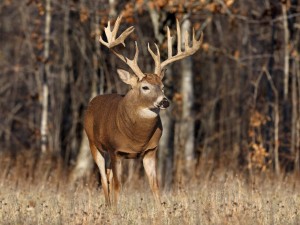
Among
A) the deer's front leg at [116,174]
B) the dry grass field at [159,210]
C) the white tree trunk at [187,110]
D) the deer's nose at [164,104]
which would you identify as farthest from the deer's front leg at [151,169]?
the white tree trunk at [187,110]

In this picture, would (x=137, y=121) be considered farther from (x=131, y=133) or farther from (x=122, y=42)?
(x=122, y=42)

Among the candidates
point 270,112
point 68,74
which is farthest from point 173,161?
point 68,74

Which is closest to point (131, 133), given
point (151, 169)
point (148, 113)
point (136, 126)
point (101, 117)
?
point (136, 126)

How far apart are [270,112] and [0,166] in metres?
5.96

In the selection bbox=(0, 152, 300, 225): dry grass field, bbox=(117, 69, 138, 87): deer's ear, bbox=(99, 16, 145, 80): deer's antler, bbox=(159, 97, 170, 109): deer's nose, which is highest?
bbox=(99, 16, 145, 80): deer's antler

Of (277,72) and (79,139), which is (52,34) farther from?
(277,72)

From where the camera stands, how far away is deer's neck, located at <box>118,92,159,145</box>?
910cm

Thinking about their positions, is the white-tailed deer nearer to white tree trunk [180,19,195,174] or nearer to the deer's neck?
the deer's neck

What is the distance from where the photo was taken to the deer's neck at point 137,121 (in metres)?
9.10

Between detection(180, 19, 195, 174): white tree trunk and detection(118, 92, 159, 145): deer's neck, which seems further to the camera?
detection(180, 19, 195, 174): white tree trunk

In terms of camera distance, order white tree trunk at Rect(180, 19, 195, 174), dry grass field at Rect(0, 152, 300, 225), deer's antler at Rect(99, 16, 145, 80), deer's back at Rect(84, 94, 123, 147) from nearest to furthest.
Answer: dry grass field at Rect(0, 152, 300, 225), deer's antler at Rect(99, 16, 145, 80), deer's back at Rect(84, 94, 123, 147), white tree trunk at Rect(180, 19, 195, 174)

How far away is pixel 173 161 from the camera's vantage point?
16.0 metres

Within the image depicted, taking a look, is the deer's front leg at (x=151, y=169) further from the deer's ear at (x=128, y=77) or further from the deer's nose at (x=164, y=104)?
the deer's ear at (x=128, y=77)

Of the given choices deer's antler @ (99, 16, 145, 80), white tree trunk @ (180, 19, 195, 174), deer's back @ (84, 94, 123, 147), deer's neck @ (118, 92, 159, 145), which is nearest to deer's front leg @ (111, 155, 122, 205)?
deer's neck @ (118, 92, 159, 145)
